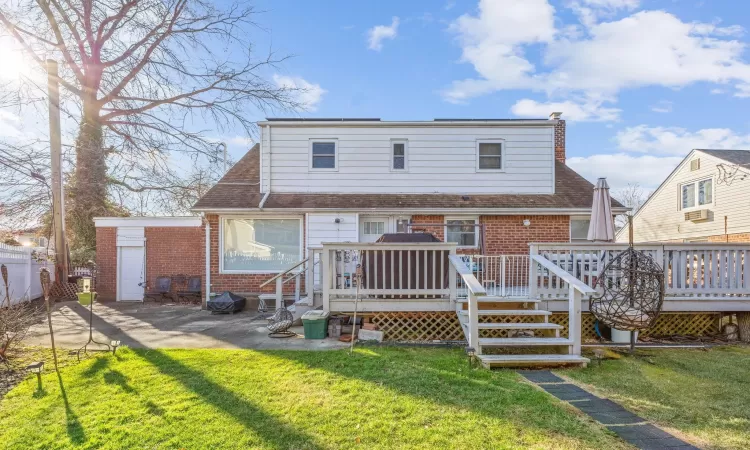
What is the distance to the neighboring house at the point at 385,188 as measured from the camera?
428 inches

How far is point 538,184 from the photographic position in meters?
11.6

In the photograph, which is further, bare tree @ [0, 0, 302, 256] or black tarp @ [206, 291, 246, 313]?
bare tree @ [0, 0, 302, 256]

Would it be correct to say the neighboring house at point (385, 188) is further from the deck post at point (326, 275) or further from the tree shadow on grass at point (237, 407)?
→ the tree shadow on grass at point (237, 407)

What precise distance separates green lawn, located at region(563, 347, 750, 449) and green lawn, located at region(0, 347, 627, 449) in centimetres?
86

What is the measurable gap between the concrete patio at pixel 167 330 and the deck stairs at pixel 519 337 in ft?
7.44

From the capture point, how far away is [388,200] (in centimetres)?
1113

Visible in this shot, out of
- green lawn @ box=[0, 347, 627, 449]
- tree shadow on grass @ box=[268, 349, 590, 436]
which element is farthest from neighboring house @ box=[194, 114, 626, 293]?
green lawn @ box=[0, 347, 627, 449]

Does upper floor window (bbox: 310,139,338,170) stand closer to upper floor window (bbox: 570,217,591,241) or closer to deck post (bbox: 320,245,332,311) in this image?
deck post (bbox: 320,245,332,311)

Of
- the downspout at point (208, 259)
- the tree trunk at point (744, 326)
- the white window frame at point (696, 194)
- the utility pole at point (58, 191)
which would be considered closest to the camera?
the tree trunk at point (744, 326)

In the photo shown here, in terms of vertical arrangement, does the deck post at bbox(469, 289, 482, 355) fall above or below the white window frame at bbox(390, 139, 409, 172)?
below

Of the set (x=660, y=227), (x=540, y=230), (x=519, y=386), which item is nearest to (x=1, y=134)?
(x=519, y=386)

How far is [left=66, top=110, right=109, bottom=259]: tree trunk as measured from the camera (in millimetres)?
15148

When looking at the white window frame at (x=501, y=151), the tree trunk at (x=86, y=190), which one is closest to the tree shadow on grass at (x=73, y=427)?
the white window frame at (x=501, y=151)

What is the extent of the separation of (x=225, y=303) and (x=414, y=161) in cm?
663
